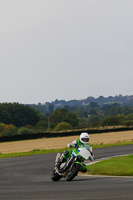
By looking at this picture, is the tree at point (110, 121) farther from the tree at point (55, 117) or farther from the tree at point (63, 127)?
the tree at point (55, 117)

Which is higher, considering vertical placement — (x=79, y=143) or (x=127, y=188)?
(x=79, y=143)

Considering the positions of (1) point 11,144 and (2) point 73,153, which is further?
(1) point 11,144

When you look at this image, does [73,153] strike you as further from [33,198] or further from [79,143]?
Result: [33,198]

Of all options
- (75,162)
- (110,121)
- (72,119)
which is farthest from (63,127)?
(75,162)

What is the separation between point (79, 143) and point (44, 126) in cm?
11861

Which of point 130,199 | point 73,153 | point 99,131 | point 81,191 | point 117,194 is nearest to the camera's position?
point 130,199

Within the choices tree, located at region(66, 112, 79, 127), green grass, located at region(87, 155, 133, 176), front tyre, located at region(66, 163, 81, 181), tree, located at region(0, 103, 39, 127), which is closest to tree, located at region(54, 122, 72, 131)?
tree, located at region(66, 112, 79, 127)

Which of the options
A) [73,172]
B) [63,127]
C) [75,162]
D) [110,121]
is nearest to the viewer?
[75,162]

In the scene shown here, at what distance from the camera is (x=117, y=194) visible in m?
10.9

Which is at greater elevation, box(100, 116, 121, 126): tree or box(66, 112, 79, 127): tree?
box(66, 112, 79, 127): tree

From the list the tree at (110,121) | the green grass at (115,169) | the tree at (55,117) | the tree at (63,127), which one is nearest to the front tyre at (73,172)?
the green grass at (115,169)

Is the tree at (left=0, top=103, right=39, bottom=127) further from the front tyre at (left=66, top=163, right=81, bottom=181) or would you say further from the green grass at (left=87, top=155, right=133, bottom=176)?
the front tyre at (left=66, top=163, right=81, bottom=181)

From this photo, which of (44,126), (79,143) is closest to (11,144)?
(79,143)

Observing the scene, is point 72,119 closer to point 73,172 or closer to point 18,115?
point 18,115
